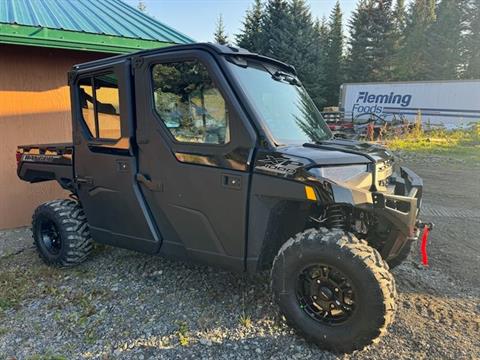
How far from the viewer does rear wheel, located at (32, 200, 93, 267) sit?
391cm

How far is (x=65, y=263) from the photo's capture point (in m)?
3.99

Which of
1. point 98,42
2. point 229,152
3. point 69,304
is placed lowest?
point 69,304

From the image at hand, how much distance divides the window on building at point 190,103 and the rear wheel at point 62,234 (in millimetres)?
1690

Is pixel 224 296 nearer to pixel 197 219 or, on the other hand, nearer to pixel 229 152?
pixel 197 219

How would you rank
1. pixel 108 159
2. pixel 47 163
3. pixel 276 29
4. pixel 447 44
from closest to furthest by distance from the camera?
pixel 108 159 → pixel 47 163 → pixel 276 29 → pixel 447 44

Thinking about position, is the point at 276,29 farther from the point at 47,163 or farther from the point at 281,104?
the point at 281,104

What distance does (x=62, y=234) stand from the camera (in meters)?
3.91

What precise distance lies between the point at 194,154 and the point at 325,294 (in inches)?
57.7

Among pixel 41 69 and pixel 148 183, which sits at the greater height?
pixel 41 69

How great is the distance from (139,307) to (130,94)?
190 cm

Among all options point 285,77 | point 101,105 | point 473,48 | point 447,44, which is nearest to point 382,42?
point 447,44

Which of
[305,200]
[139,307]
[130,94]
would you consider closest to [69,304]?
[139,307]

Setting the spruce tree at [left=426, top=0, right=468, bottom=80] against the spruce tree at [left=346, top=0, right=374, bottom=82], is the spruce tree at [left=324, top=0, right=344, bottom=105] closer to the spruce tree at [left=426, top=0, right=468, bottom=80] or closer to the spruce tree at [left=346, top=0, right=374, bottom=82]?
the spruce tree at [left=346, top=0, right=374, bottom=82]

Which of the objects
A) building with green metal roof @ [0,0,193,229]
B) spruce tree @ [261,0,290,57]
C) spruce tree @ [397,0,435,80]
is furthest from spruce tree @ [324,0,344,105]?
building with green metal roof @ [0,0,193,229]
